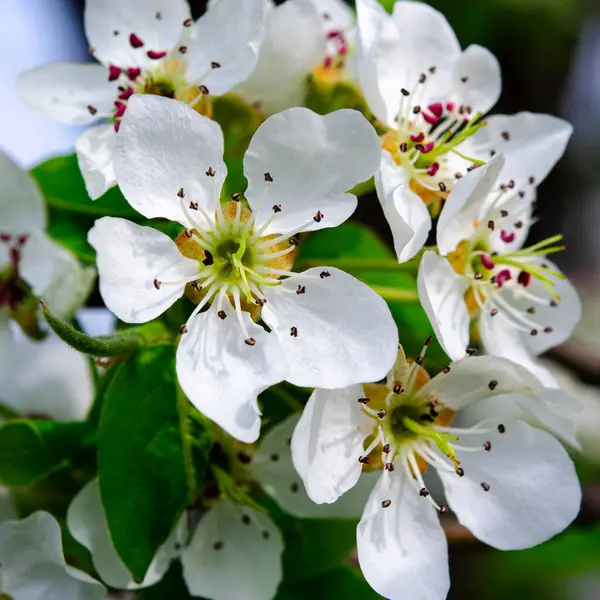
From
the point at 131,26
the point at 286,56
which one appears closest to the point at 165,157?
the point at 131,26

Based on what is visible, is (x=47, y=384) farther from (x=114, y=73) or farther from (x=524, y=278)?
(x=524, y=278)

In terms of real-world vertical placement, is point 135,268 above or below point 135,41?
below

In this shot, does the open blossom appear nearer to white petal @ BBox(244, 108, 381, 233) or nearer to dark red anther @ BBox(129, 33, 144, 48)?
white petal @ BBox(244, 108, 381, 233)

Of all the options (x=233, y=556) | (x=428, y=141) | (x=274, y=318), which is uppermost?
(x=428, y=141)

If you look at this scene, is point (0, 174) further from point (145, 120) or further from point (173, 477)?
point (173, 477)

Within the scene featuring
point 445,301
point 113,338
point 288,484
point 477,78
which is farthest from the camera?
point 477,78

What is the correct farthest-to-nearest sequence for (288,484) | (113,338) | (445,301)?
1. (288,484)
2. (445,301)
3. (113,338)

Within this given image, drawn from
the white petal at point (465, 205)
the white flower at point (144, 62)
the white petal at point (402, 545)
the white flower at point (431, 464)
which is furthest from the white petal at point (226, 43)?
the white petal at point (402, 545)
